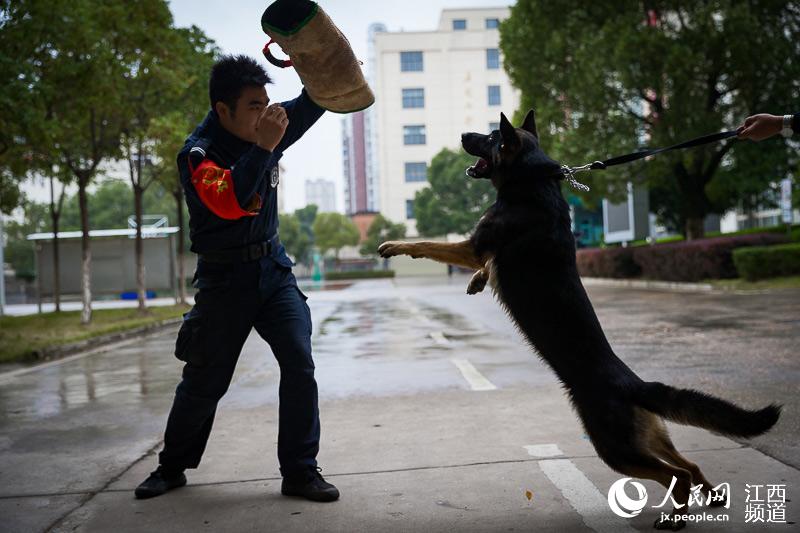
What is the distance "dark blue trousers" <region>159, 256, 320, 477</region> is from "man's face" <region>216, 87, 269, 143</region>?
70 cm

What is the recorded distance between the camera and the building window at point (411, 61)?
79.5 meters

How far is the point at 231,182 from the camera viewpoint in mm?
3350

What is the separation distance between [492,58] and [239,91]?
79.6 meters

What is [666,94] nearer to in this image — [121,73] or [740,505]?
[121,73]

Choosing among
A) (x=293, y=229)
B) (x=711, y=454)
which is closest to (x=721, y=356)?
(x=711, y=454)

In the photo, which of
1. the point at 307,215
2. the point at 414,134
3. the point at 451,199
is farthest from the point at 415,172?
the point at 307,215

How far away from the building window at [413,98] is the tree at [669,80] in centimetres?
5221

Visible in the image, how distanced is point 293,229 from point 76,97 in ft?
224

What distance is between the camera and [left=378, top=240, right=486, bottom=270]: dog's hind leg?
340 cm

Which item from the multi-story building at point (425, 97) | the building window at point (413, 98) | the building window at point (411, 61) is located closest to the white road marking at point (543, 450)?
the multi-story building at point (425, 97)

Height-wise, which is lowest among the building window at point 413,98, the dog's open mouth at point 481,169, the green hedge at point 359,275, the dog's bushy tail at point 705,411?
the green hedge at point 359,275

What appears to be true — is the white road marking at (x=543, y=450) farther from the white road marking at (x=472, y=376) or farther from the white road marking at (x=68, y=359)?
the white road marking at (x=68, y=359)

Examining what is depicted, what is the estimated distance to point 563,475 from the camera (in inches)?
149

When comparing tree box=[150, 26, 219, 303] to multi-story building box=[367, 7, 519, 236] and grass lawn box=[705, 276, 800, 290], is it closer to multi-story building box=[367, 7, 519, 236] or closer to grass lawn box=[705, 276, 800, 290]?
grass lawn box=[705, 276, 800, 290]
